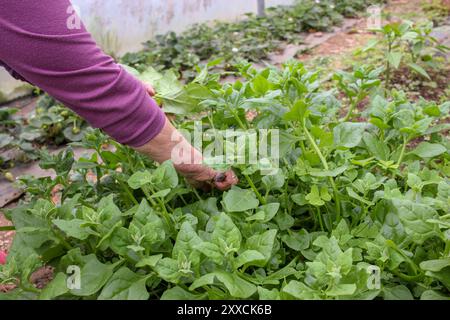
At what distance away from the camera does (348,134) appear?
1.72 metres

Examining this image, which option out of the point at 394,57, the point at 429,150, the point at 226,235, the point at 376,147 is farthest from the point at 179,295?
the point at 394,57

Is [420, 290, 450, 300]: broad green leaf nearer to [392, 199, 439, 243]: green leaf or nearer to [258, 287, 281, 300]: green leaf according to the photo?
[392, 199, 439, 243]: green leaf

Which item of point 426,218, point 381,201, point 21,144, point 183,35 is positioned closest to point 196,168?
point 381,201

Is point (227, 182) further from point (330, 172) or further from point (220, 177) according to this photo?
point (330, 172)

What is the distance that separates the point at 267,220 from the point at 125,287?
45 cm

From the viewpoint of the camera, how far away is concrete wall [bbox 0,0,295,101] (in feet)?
15.6

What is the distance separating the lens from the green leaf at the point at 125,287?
1.33 metres

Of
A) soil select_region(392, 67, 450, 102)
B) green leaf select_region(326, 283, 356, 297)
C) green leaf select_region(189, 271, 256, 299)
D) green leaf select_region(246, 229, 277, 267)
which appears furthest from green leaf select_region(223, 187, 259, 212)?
soil select_region(392, 67, 450, 102)

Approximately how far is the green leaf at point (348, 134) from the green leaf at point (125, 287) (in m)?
0.79

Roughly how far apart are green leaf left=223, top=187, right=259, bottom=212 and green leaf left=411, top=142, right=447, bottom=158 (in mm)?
663
